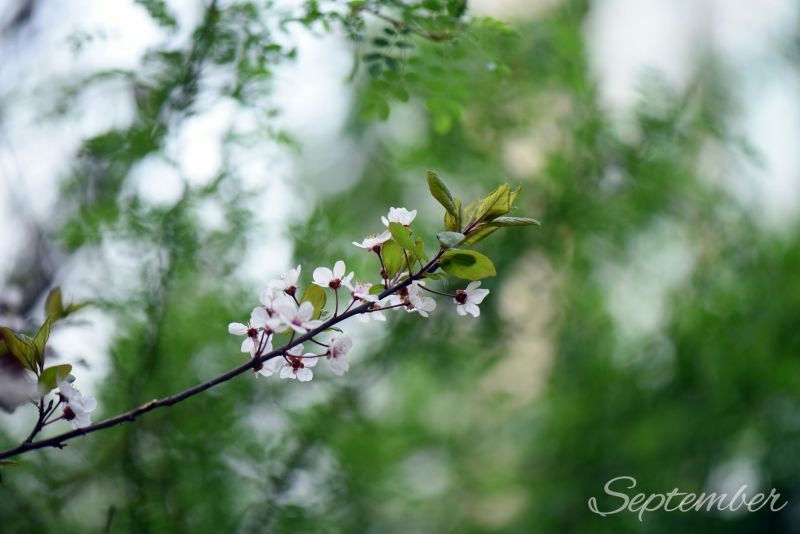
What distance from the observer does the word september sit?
5.11ft

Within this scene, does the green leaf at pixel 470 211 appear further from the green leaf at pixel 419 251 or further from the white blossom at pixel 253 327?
the white blossom at pixel 253 327

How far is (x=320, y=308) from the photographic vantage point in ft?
1.79

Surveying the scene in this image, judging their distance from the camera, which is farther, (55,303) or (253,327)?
(55,303)

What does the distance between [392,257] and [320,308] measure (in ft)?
0.23

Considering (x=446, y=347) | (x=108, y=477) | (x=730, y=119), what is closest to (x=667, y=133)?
(x=446, y=347)

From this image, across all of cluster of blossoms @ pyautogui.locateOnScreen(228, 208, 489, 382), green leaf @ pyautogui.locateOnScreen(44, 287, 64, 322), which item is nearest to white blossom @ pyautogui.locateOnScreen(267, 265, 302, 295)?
cluster of blossoms @ pyautogui.locateOnScreen(228, 208, 489, 382)

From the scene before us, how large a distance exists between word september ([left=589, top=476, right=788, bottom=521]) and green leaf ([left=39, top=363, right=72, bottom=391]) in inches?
49.1

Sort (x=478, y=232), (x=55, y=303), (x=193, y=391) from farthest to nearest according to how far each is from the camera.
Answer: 1. (x=55, y=303)
2. (x=478, y=232)
3. (x=193, y=391)

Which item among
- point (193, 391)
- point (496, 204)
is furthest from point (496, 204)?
point (193, 391)

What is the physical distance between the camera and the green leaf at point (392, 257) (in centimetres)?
55

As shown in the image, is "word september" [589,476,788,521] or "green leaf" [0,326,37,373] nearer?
"green leaf" [0,326,37,373]

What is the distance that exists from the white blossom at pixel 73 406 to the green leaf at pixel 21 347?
0.03 metres

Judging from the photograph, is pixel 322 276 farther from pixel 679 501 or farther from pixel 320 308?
pixel 679 501

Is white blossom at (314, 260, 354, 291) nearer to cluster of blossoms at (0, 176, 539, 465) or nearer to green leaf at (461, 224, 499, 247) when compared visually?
cluster of blossoms at (0, 176, 539, 465)
